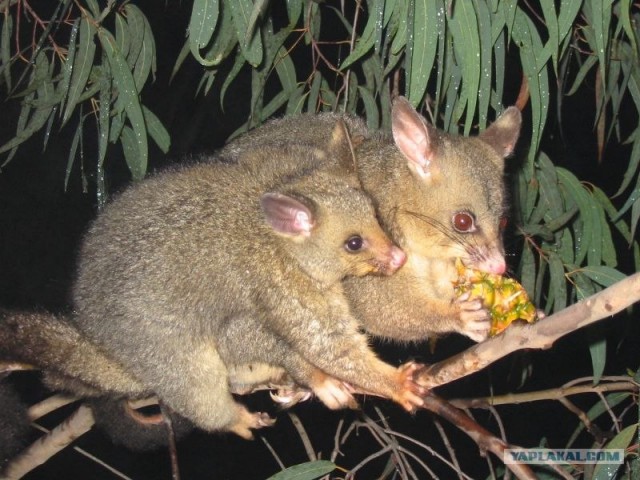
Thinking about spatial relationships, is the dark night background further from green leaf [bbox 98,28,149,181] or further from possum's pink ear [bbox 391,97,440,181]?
possum's pink ear [bbox 391,97,440,181]

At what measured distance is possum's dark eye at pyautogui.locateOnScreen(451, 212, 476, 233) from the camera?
375cm

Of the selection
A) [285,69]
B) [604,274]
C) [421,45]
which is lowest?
[604,274]

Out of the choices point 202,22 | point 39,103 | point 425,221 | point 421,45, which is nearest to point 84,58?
point 39,103

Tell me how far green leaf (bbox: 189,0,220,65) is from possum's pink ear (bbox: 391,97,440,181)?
3.00 ft

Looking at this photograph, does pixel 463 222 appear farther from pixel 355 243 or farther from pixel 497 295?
pixel 355 243

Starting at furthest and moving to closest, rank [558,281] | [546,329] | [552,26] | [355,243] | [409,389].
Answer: [558,281], [552,26], [355,243], [409,389], [546,329]

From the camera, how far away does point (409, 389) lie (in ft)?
10.9

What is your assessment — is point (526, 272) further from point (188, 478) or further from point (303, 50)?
point (188, 478)

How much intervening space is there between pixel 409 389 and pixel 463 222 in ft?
2.92

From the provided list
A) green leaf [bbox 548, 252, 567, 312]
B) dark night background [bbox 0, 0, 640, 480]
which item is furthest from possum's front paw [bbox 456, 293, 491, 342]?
dark night background [bbox 0, 0, 640, 480]

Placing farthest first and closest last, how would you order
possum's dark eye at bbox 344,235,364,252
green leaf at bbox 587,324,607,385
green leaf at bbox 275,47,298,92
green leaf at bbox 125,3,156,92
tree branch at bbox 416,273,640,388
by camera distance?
1. green leaf at bbox 275,47,298,92
2. green leaf at bbox 125,3,156,92
3. green leaf at bbox 587,324,607,385
4. possum's dark eye at bbox 344,235,364,252
5. tree branch at bbox 416,273,640,388

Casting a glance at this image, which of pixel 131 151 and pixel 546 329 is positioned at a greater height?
pixel 546 329

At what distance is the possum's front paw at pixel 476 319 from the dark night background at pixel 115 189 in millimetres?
3417

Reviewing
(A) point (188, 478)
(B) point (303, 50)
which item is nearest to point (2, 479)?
(A) point (188, 478)
